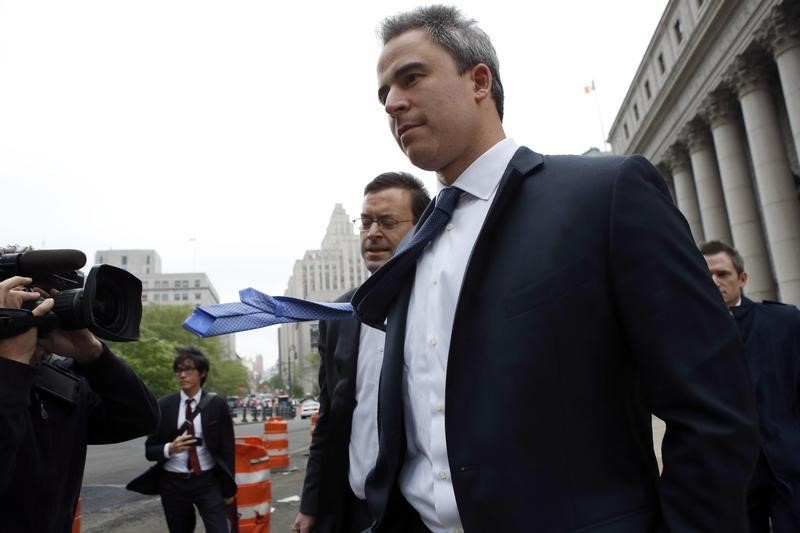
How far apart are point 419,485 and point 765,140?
76.1ft

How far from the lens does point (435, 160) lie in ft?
6.13

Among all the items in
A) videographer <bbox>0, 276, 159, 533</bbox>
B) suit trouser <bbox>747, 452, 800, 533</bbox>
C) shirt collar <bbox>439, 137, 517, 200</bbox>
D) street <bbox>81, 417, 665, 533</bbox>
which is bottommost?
street <bbox>81, 417, 665, 533</bbox>

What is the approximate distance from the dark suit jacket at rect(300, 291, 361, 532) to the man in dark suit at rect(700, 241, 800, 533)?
7.38 ft

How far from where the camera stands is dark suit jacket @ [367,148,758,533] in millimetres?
1245

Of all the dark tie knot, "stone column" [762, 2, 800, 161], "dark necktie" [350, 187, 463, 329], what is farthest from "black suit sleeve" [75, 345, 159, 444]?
"stone column" [762, 2, 800, 161]

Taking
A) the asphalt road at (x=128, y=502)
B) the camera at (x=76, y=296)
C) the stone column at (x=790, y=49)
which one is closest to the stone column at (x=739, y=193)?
the stone column at (x=790, y=49)

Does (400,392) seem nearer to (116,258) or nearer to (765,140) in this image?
(765,140)

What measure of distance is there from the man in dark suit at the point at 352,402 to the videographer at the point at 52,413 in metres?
0.97

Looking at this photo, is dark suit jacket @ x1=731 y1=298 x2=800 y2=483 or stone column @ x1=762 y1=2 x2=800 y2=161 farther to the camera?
stone column @ x1=762 y1=2 x2=800 y2=161

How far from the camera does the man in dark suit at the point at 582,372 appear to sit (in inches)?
49.4

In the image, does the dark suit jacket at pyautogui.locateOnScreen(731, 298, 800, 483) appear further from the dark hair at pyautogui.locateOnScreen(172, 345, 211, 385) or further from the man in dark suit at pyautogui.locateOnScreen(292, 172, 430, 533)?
the dark hair at pyautogui.locateOnScreen(172, 345, 211, 385)

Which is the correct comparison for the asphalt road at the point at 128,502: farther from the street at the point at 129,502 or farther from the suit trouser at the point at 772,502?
the suit trouser at the point at 772,502

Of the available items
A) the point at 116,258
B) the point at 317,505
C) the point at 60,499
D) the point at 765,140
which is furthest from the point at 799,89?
the point at 116,258

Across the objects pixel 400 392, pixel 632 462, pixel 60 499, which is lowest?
pixel 60 499
